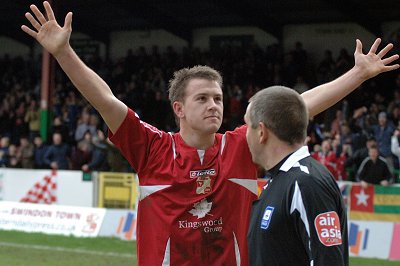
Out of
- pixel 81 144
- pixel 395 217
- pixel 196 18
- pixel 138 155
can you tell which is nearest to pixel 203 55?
pixel 196 18

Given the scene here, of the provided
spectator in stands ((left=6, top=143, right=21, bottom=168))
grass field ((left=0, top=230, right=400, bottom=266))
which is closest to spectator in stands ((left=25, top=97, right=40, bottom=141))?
spectator in stands ((left=6, top=143, right=21, bottom=168))

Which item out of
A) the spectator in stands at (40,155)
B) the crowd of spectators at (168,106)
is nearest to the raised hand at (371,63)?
the crowd of spectators at (168,106)

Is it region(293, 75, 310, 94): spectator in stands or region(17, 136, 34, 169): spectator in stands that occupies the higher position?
region(293, 75, 310, 94): spectator in stands

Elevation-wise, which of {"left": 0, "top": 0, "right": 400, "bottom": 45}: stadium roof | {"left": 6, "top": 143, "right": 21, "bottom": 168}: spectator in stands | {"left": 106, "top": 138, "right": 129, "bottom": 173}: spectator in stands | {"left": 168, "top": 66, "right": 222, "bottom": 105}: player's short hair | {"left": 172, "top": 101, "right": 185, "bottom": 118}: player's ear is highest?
{"left": 0, "top": 0, "right": 400, "bottom": 45}: stadium roof

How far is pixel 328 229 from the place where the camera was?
3.20 metres

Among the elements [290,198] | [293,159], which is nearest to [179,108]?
[293,159]

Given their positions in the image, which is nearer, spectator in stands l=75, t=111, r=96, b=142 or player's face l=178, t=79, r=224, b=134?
player's face l=178, t=79, r=224, b=134

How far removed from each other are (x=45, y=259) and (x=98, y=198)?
14.7 ft

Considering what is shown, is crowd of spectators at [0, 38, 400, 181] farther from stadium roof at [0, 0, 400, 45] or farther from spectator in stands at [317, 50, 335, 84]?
stadium roof at [0, 0, 400, 45]

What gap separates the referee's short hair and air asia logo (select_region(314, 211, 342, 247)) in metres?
0.39

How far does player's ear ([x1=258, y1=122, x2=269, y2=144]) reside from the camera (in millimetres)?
3449

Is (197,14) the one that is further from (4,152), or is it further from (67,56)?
(67,56)

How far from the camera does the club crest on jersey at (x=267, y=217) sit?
3348mm

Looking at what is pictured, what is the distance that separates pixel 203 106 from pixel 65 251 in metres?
9.76
